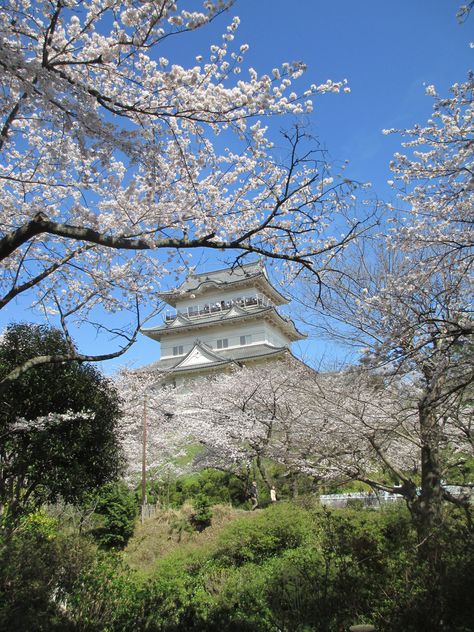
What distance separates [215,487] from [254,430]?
290cm

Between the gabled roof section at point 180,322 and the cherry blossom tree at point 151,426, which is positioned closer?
the cherry blossom tree at point 151,426

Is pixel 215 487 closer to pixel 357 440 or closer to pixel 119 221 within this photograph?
pixel 357 440

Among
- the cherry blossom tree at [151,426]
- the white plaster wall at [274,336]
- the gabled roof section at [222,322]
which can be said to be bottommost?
the cherry blossom tree at [151,426]

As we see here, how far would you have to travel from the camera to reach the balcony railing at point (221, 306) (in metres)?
29.7

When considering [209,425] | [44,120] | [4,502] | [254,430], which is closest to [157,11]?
[44,120]

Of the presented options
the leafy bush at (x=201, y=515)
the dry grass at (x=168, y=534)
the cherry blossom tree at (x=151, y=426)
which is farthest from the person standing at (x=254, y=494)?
the cherry blossom tree at (x=151, y=426)

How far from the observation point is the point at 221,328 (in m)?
30.2

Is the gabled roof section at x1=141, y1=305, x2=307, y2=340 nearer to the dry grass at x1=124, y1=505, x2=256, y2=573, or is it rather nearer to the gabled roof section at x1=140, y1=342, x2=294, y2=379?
the gabled roof section at x1=140, y1=342, x2=294, y2=379

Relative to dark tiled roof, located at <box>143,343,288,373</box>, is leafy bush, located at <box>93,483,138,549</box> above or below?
below

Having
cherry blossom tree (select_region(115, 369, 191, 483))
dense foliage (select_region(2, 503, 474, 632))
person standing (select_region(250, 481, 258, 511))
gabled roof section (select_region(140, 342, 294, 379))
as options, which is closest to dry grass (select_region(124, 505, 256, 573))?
person standing (select_region(250, 481, 258, 511))

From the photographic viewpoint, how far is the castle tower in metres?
26.9

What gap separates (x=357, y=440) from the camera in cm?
762

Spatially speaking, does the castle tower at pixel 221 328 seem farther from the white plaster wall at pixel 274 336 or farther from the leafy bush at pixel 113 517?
the leafy bush at pixel 113 517

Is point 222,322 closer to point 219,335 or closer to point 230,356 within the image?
point 219,335
